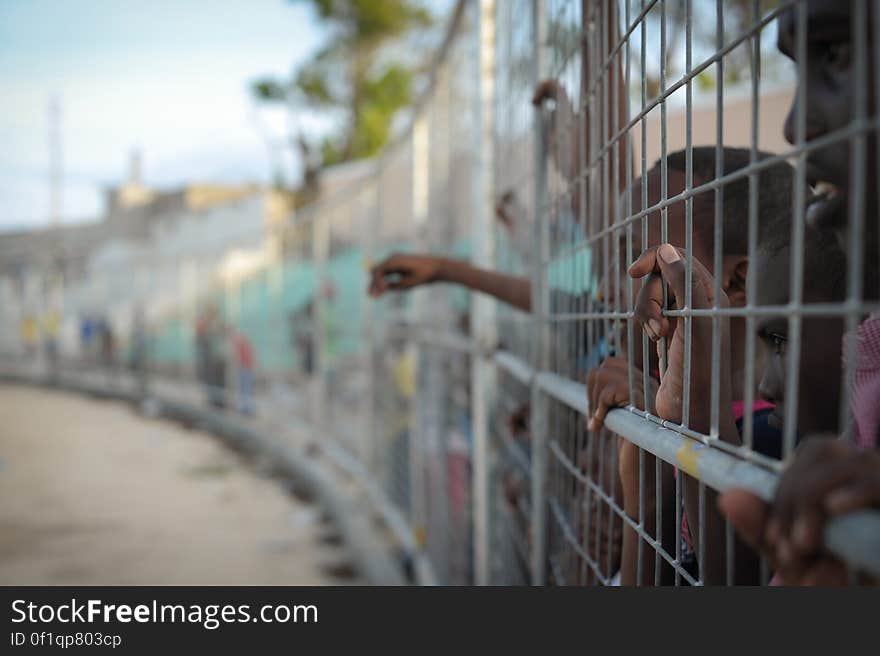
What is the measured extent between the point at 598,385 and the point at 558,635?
1.49 ft

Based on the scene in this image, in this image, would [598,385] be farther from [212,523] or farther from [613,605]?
[212,523]

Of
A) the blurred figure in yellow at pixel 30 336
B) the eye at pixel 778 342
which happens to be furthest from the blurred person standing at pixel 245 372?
the blurred figure in yellow at pixel 30 336

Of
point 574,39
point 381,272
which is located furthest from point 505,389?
point 574,39

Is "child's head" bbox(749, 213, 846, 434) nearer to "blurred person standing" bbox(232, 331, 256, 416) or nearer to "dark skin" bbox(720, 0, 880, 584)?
"dark skin" bbox(720, 0, 880, 584)

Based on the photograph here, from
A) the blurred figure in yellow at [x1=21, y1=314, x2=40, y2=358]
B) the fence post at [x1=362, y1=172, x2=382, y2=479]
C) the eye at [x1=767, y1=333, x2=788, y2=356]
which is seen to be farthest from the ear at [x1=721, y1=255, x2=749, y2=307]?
the blurred figure in yellow at [x1=21, y1=314, x2=40, y2=358]

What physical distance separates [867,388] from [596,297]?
627 mm

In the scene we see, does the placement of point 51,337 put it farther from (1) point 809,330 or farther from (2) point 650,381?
(1) point 809,330

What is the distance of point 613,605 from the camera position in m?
0.94

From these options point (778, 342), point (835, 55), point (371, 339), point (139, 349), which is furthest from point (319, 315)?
point (139, 349)

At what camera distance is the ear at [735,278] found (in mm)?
1353

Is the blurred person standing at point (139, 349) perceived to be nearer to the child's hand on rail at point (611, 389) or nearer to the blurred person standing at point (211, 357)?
the blurred person standing at point (211, 357)

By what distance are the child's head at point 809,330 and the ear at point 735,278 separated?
77 millimetres

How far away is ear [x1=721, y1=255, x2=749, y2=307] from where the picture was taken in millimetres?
1353

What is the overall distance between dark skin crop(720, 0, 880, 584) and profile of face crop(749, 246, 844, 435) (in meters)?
0.19
